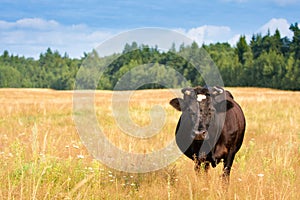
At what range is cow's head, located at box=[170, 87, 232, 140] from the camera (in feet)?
18.8

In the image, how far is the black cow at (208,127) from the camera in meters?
5.87

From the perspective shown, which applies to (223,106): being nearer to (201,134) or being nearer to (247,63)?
(201,134)

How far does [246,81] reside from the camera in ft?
259

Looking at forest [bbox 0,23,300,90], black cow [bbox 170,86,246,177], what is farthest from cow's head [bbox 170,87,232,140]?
forest [bbox 0,23,300,90]

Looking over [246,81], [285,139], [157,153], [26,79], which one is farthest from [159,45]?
[26,79]

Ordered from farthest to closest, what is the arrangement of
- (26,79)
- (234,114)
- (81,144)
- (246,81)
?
(26,79)
(246,81)
(81,144)
(234,114)

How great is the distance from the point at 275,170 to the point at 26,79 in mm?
129225

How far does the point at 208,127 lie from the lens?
5.96m

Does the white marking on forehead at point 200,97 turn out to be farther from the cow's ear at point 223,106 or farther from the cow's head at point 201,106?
the cow's ear at point 223,106

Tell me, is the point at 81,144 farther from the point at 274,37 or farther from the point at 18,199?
the point at 274,37

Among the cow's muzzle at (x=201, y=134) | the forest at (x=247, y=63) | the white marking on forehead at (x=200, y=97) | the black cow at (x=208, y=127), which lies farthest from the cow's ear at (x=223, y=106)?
the forest at (x=247, y=63)

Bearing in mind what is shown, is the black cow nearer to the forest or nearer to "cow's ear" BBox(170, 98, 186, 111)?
"cow's ear" BBox(170, 98, 186, 111)

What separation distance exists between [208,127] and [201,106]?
0.35 meters

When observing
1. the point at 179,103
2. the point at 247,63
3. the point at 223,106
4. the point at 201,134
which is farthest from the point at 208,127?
the point at 247,63
